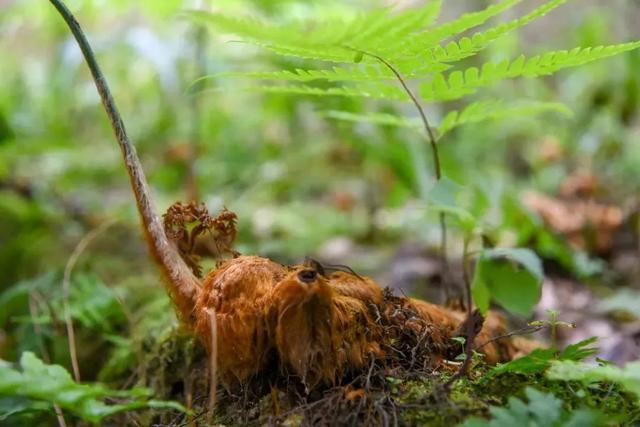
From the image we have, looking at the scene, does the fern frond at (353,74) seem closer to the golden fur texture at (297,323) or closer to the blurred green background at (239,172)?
the golden fur texture at (297,323)

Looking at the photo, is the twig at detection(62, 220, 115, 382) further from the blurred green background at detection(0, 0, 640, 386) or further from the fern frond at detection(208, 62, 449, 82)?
the fern frond at detection(208, 62, 449, 82)

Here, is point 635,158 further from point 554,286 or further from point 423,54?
point 423,54

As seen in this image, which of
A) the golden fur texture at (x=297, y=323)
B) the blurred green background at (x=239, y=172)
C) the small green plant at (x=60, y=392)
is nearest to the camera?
the small green plant at (x=60, y=392)

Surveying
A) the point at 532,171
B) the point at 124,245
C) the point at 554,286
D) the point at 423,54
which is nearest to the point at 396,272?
the point at 554,286

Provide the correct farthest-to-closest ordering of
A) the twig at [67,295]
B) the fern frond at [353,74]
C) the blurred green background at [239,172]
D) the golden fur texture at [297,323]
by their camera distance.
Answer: the blurred green background at [239,172], the twig at [67,295], the fern frond at [353,74], the golden fur texture at [297,323]

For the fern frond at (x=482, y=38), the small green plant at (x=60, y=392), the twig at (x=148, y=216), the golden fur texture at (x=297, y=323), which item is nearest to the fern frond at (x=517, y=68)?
the fern frond at (x=482, y=38)
